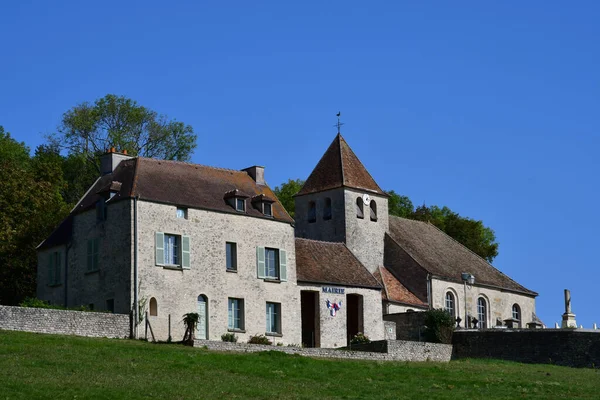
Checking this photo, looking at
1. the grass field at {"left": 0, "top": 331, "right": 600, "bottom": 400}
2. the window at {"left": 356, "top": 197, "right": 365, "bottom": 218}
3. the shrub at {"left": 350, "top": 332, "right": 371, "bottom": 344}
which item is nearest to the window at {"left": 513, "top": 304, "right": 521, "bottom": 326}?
the window at {"left": 356, "top": 197, "right": 365, "bottom": 218}

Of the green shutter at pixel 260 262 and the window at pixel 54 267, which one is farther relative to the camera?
the window at pixel 54 267

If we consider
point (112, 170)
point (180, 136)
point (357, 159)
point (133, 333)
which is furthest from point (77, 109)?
point (133, 333)

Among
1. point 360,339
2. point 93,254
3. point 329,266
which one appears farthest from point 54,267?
point 360,339

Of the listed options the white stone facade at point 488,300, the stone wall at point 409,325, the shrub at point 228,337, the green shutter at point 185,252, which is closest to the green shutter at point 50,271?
the green shutter at point 185,252

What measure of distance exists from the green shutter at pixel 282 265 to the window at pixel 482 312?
57.4ft

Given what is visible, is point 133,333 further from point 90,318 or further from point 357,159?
point 357,159

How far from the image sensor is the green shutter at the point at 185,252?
47.7m

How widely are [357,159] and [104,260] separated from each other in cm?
2106

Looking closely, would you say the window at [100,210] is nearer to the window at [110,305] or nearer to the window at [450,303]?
the window at [110,305]

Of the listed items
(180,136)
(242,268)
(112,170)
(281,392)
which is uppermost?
(180,136)

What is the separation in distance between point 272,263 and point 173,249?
5.50 metres

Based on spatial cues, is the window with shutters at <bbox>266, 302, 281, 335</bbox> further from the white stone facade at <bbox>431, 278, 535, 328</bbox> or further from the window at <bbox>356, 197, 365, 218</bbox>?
the white stone facade at <bbox>431, 278, 535, 328</bbox>

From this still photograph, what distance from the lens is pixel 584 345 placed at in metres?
48.8

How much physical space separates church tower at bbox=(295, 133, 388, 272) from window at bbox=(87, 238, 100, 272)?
16.6m
